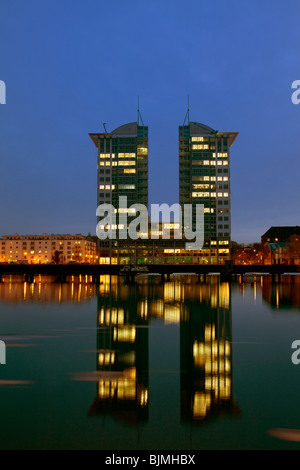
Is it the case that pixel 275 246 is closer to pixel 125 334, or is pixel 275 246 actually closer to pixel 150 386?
pixel 125 334

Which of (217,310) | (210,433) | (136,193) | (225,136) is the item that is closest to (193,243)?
(136,193)

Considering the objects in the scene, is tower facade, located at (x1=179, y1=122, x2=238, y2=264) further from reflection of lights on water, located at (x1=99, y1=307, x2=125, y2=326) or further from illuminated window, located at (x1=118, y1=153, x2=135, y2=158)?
reflection of lights on water, located at (x1=99, y1=307, x2=125, y2=326)

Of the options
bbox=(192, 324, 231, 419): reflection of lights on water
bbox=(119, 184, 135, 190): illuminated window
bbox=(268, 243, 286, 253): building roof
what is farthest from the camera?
bbox=(268, 243, 286, 253): building roof

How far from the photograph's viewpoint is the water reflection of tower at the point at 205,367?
27.0ft

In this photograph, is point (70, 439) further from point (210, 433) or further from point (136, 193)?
point (136, 193)

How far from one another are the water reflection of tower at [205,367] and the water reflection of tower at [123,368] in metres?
1.36

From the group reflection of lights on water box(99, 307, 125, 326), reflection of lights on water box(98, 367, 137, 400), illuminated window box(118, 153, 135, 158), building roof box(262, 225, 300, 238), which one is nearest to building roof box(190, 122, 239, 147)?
illuminated window box(118, 153, 135, 158)

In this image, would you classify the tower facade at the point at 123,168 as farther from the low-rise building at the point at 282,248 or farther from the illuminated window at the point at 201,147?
the low-rise building at the point at 282,248

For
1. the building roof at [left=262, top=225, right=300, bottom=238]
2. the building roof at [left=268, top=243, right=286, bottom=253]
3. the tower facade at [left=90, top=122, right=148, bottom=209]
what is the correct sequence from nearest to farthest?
the tower facade at [left=90, top=122, right=148, bottom=209] → the building roof at [left=268, top=243, right=286, bottom=253] → the building roof at [left=262, top=225, right=300, bottom=238]

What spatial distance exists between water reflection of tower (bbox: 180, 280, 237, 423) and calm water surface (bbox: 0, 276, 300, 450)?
36 millimetres

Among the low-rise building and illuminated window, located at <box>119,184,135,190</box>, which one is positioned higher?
illuminated window, located at <box>119,184,135,190</box>

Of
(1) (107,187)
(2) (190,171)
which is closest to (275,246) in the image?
(2) (190,171)

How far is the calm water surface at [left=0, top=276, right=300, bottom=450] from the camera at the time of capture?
6.85m
